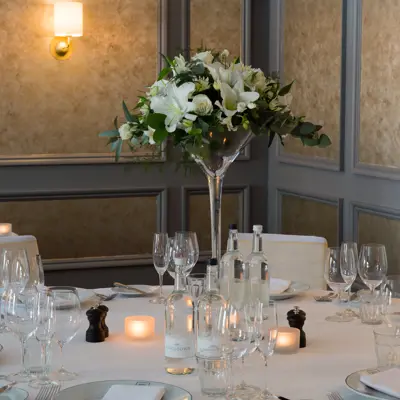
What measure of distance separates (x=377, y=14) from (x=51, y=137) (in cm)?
202

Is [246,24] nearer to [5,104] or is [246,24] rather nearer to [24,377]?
[5,104]

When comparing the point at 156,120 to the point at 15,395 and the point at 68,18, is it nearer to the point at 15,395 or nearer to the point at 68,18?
the point at 15,395

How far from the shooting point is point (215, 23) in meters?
5.41

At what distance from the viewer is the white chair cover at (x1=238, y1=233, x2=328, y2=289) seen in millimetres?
3139

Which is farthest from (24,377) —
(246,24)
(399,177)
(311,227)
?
(246,24)

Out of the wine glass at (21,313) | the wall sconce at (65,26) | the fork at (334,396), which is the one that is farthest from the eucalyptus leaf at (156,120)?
the wall sconce at (65,26)

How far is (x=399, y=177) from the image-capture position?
4.33 meters

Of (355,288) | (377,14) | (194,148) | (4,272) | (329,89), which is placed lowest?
(355,288)

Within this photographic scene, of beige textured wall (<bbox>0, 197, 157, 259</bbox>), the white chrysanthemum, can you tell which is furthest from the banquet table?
beige textured wall (<bbox>0, 197, 157, 259</bbox>)

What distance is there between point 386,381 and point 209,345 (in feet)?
1.20

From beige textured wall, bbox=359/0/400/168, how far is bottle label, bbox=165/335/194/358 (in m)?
2.75

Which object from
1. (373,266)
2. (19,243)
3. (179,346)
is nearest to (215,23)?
(19,243)

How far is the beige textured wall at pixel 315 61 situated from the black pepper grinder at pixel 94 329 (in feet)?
9.77

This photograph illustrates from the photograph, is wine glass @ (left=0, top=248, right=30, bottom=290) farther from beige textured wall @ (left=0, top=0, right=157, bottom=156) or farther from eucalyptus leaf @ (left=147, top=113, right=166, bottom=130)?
beige textured wall @ (left=0, top=0, right=157, bottom=156)
